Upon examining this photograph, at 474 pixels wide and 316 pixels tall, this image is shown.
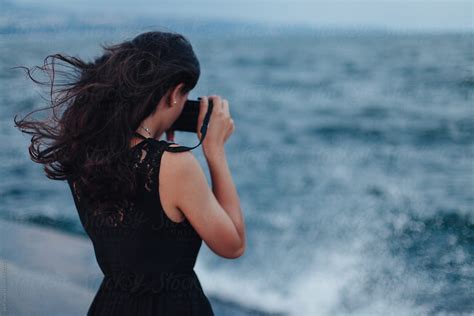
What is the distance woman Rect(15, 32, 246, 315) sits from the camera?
1.34 meters

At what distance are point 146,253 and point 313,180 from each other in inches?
308

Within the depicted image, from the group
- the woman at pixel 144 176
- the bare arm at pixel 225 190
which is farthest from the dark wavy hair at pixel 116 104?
the bare arm at pixel 225 190

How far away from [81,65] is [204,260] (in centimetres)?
354

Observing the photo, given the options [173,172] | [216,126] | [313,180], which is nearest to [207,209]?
[173,172]

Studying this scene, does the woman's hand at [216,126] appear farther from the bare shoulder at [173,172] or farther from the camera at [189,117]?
the bare shoulder at [173,172]

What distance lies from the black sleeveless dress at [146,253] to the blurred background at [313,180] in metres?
0.36

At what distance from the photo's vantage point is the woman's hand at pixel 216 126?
144cm

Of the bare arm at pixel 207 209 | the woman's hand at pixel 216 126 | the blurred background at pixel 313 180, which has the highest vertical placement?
the woman's hand at pixel 216 126

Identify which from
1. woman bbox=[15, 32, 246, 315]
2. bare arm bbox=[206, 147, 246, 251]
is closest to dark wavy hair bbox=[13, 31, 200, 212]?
woman bbox=[15, 32, 246, 315]

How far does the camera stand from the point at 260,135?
11203 millimetres

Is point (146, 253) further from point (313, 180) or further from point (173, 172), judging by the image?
point (313, 180)

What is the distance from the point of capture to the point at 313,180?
30.0 feet

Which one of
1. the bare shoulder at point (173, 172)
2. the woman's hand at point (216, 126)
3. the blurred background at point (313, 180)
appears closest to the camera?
the bare shoulder at point (173, 172)

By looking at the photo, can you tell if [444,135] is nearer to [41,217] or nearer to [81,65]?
[41,217]
